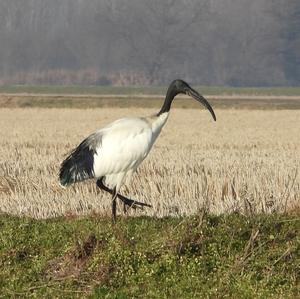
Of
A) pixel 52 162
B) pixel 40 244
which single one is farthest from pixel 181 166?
pixel 40 244

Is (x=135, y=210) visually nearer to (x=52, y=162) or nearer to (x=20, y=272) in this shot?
(x=20, y=272)

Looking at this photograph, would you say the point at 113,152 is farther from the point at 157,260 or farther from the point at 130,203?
the point at 157,260

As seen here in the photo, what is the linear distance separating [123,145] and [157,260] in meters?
2.44

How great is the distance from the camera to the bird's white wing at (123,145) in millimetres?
10977

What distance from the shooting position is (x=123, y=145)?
11.0 metres

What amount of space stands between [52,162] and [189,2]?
428 feet

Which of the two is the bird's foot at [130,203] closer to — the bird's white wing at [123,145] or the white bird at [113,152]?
the white bird at [113,152]

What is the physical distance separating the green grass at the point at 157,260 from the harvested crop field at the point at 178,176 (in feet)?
2.78

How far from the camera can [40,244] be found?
934cm

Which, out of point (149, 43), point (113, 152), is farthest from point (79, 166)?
point (149, 43)

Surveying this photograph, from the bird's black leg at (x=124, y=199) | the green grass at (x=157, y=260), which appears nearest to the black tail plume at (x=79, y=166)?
the bird's black leg at (x=124, y=199)

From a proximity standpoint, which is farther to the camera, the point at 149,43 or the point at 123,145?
the point at 149,43

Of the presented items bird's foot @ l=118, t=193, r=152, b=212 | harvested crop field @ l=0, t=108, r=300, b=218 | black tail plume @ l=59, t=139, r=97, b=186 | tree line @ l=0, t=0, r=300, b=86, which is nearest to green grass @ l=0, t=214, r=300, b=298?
harvested crop field @ l=0, t=108, r=300, b=218

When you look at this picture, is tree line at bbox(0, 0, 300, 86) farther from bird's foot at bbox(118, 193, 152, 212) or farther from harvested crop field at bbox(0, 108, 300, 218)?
bird's foot at bbox(118, 193, 152, 212)
